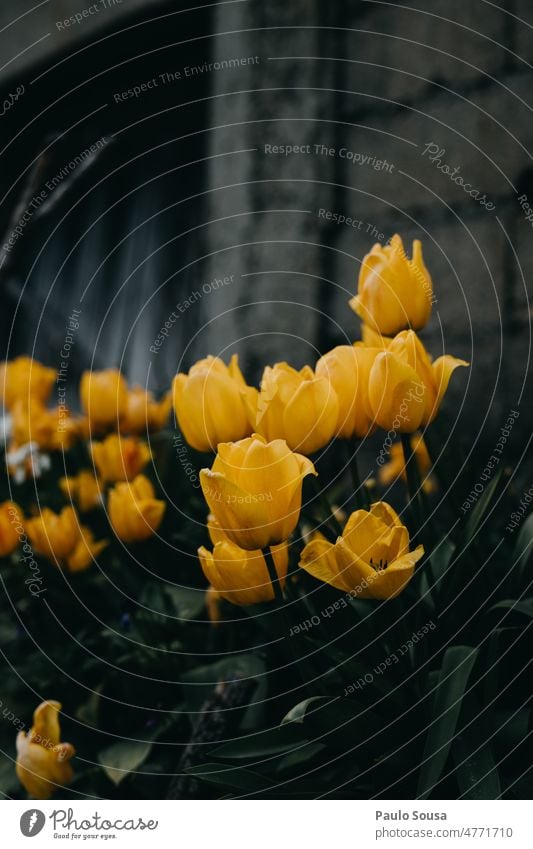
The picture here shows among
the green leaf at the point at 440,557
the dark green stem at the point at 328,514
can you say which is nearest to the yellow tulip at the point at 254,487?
the dark green stem at the point at 328,514

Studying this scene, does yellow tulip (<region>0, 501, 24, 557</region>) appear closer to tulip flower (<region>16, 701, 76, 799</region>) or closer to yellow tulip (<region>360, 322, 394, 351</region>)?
tulip flower (<region>16, 701, 76, 799</region>)

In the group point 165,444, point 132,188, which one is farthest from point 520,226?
point 132,188

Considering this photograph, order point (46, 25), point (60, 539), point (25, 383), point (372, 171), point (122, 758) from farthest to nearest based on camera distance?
point (46, 25)
point (372, 171)
point (25, 383)
point (60, 539)
point (122, 758)

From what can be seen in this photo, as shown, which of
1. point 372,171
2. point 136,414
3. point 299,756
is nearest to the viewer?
point 299,756

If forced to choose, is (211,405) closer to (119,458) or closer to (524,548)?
(524,548)

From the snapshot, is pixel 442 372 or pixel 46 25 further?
pixel 46 25
